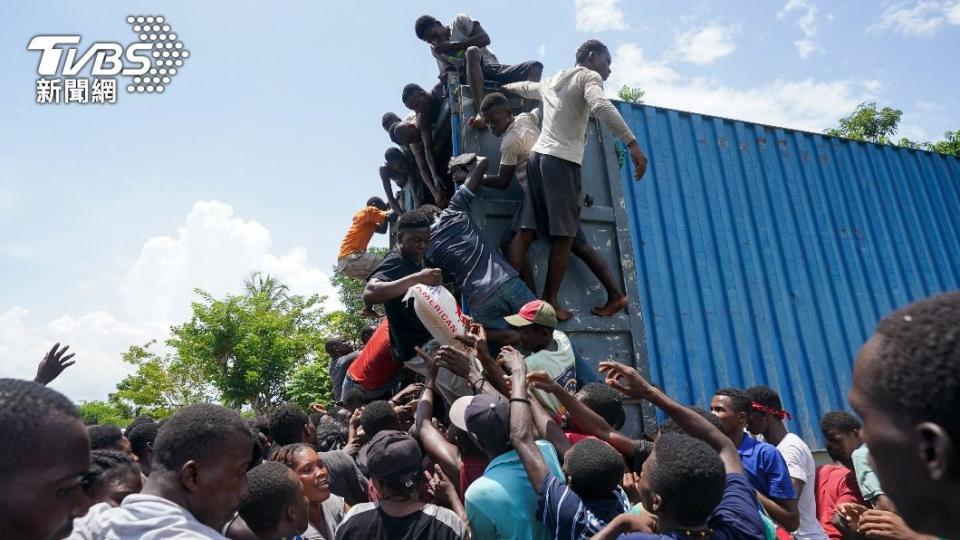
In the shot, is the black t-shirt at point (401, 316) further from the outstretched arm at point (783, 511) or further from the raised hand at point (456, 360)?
the outstretched arm at point (783, 511)

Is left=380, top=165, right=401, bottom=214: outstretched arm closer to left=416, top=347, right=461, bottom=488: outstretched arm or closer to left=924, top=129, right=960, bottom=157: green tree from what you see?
left=416, top=347, right=461, bottom=488: outstretched arm

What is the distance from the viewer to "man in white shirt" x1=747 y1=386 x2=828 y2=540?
3.10 metres

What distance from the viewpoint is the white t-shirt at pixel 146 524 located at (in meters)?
1.39

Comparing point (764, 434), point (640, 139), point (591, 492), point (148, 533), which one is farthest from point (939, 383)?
point (640, 139)

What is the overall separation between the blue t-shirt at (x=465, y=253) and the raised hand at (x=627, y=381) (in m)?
1.33

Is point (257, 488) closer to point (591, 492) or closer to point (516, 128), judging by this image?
point (591, 492)

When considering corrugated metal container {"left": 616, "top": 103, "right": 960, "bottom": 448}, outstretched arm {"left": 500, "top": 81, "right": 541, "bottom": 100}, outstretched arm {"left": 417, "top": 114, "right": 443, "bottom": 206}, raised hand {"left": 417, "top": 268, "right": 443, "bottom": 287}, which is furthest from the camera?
corrugated metal container {"left": 616, "top": 103, "right": 960, "bottom": 448}

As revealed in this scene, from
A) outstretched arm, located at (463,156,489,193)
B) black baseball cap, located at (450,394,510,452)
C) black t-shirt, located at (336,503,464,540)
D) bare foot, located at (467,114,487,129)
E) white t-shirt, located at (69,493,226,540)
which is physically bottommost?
black t-shirt, located at (336,503,464,540)

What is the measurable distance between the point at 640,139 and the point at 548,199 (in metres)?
2.80

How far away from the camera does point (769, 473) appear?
2.72 metres

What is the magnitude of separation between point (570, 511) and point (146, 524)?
1.08m

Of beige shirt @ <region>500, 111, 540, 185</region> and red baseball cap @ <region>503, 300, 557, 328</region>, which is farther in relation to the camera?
beige shirt @ <region>500, 111, 540, 185</region>

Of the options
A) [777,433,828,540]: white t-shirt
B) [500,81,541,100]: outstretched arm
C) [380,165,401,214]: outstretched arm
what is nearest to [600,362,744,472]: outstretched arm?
[777,433,828,540]: white t-shirt

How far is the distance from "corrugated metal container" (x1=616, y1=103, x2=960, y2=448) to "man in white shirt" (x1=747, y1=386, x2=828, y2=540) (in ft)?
6.04
